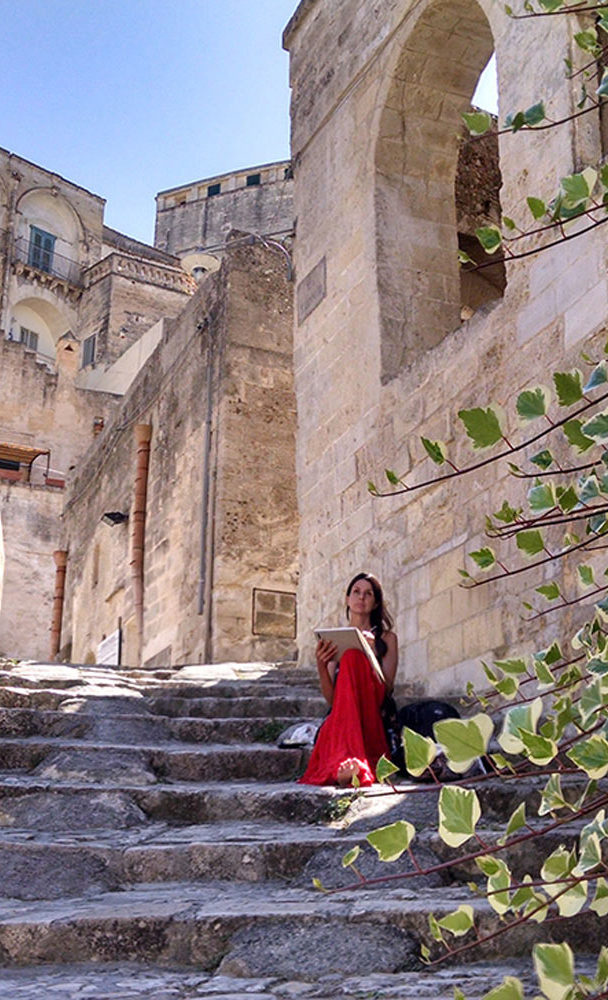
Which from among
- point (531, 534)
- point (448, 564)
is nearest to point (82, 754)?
point (448, 564)

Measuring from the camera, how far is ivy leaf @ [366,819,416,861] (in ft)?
4.35

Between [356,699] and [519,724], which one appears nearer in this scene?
[519,724]

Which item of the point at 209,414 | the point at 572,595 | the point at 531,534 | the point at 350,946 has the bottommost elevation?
the point at 350,946

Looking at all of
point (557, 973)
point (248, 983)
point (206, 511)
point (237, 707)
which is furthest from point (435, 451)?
point (206, 511)

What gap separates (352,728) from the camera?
457cm

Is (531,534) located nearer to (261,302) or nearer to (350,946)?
(350,946)

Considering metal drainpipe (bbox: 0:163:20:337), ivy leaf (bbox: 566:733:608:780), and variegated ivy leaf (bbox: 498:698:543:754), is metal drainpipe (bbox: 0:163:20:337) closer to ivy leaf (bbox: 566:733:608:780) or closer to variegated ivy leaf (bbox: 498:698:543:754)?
variegated ivy leaf (bbox: 498:698:543:754)

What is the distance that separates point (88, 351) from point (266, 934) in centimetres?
3553

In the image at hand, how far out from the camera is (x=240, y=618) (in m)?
10.6

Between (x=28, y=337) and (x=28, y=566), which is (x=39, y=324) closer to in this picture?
(x=28, y=337)

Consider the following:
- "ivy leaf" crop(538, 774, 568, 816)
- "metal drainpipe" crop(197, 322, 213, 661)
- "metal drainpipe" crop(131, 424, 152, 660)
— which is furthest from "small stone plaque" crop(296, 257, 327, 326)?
"ivy leaf" crop(538, 774, 568, 816)

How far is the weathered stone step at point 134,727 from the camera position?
4895 mm

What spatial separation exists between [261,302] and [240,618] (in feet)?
10.2

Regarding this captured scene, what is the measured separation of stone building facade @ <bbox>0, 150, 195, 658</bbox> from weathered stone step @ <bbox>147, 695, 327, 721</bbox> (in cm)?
1751
